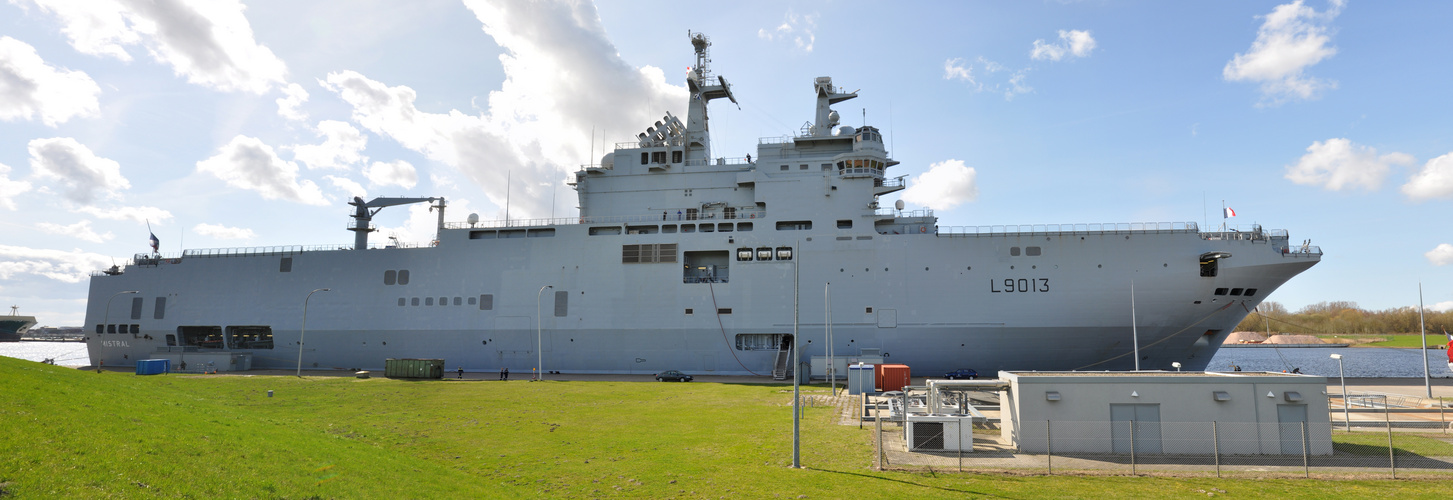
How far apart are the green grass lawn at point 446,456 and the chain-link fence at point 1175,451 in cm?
88

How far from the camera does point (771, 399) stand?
2484cm

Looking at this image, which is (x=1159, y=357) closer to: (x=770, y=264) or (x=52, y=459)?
(x=770, y=264)

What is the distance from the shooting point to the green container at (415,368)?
33750 mm

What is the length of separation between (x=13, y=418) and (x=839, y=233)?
2987cm

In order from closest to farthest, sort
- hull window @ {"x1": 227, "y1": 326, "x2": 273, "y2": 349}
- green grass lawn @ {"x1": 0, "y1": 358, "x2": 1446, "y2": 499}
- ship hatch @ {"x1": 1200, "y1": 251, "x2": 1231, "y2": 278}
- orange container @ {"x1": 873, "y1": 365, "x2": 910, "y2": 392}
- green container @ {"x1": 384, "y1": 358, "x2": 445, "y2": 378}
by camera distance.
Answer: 1. green grass lawn @ {"x1": 0, "y1": 358, "x2": 1446, "y2": 499}
2. orange container @ {"x1": 873, "y1": 365, "x2": 910, "y2": 392}
3. ship hatch @ {"x1": 1200, "y1": 251, "x2": 1231, "y2": 278}
4. green container @ {"x1": 384, "y1": 358, "x2": 445, "y2": 378}
5. hull window @ {"x1": 227, "y1": 326, "x2": 273, "y2": 349}

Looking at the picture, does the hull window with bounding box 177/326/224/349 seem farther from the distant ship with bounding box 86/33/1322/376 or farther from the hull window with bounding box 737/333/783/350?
the hull window with bounding box 737/333/783/350

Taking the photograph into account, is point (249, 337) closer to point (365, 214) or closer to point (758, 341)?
point (365, 214)

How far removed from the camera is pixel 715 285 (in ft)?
114

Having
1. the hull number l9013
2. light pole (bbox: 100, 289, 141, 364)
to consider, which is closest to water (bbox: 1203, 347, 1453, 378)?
the hull number l9013

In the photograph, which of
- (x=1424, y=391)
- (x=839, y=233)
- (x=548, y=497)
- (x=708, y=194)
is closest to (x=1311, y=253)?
(x=1424, y=391)

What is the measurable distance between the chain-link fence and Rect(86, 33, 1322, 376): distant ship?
536 inches

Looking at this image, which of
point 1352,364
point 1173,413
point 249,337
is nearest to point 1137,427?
point 1173,413

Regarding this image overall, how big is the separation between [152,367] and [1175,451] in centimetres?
4610

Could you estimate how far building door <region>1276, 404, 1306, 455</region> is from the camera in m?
13.9
